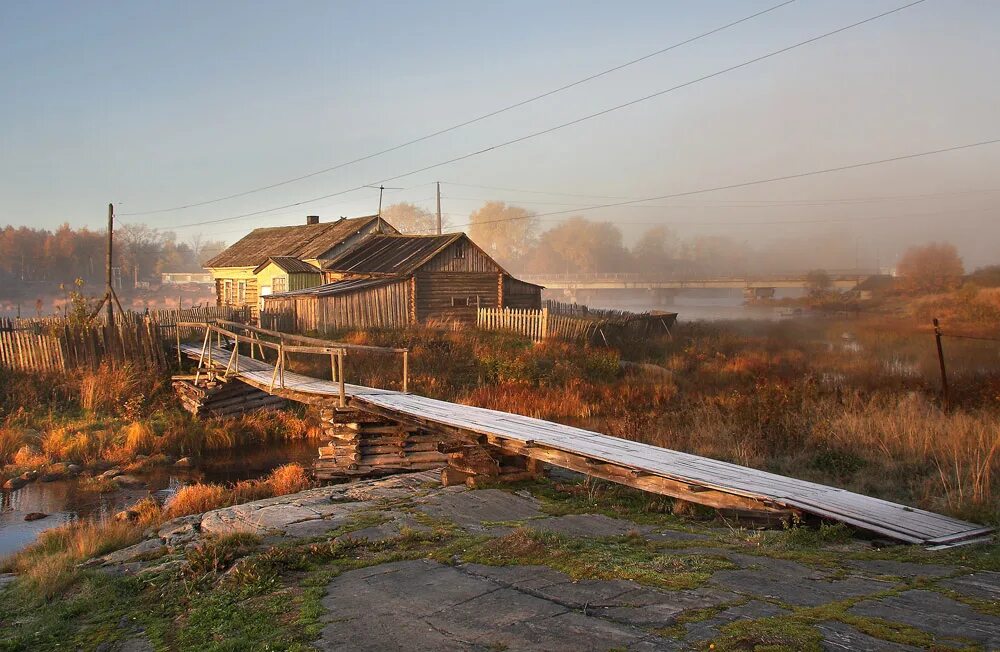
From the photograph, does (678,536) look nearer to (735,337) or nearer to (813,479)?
(813,479)

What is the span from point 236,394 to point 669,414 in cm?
1269

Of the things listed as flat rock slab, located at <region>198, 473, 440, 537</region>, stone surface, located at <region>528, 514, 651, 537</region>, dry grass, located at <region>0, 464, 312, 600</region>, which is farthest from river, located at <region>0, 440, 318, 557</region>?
stone surface, located at <region>528, 514, 651, 537</region>

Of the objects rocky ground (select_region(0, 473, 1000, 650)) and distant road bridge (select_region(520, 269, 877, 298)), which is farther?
distant road bridge (select_region(520, 269, 877, 298))

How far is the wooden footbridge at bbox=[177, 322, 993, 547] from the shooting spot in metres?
7.96

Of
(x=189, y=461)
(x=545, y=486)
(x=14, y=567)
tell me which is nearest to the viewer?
(x=14, y=567)

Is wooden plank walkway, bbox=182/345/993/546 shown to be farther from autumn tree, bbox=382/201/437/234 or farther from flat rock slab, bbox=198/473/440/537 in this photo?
autumn tree, bbox=382/201/437/234

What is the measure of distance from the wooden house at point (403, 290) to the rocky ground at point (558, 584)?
23.2 m

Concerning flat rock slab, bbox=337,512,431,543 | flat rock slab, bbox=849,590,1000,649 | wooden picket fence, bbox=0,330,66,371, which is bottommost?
flat rock slab, bbox=337,512,431,543

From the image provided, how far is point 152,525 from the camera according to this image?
37.3ft

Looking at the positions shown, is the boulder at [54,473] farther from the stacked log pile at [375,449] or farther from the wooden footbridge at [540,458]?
the stacked log pile at [375,449]

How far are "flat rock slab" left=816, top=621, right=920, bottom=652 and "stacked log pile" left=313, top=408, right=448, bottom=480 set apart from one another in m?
9.43

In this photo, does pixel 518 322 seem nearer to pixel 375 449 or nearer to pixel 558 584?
pixel 375 449

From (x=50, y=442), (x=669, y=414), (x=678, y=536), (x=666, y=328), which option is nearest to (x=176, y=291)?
(x=666, y=328)

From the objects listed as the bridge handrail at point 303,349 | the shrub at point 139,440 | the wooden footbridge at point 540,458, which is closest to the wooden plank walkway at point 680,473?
the wooden footbridge at point 540,458
